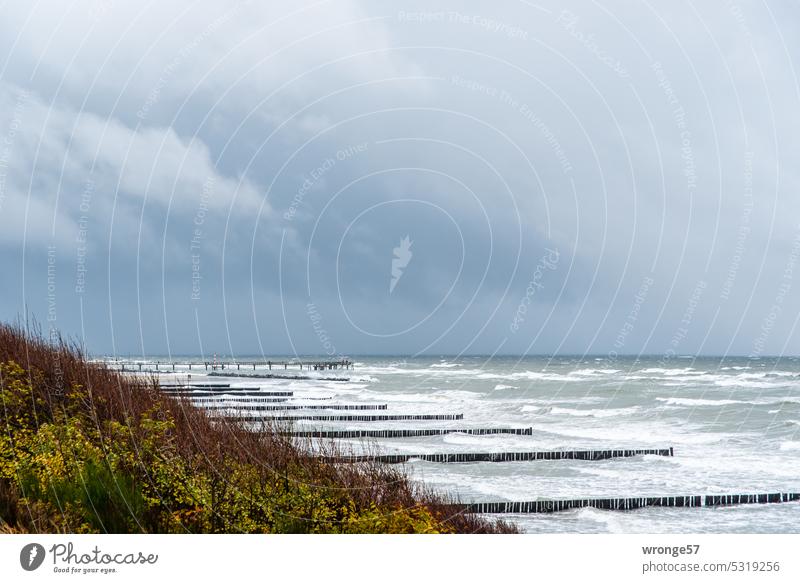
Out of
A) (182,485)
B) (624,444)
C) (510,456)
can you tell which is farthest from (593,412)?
(182,485)

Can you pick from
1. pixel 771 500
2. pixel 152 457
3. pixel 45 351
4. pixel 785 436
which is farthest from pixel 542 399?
pixel 152 457

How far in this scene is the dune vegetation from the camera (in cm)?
737


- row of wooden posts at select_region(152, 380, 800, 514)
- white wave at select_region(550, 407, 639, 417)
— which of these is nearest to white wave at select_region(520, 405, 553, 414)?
white wave at select_region(550, 407, 639, 417)

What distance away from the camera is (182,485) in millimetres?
7793

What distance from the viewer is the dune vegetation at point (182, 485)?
737 cm

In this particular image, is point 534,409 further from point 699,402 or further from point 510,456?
point 510,456

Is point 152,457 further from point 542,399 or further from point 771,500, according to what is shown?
point 542,399

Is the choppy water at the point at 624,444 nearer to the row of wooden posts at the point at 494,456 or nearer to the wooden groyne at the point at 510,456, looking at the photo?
the row of wooden posts at the point at 494,456

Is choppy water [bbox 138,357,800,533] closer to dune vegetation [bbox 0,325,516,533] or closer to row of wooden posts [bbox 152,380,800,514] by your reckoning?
row of wooden posts [bbox 152,380,800,514]
